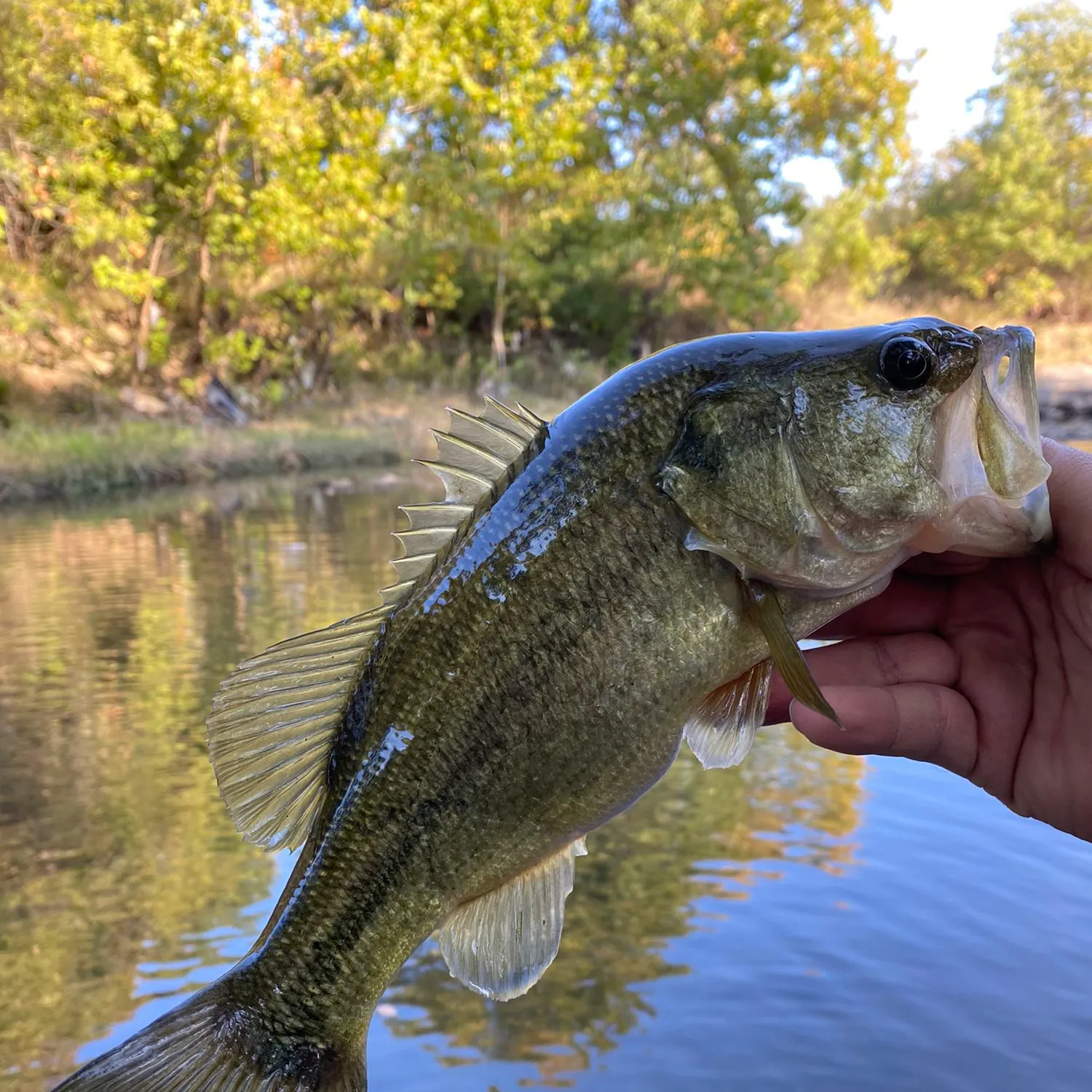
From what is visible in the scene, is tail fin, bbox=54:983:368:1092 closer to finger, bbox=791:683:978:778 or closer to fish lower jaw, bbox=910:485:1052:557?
finger, bbox=791:683:978:778

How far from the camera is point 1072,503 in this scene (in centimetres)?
209

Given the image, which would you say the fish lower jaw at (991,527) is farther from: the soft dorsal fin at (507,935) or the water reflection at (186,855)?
the water reflection at (186,855)

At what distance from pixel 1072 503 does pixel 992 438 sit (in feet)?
1.36

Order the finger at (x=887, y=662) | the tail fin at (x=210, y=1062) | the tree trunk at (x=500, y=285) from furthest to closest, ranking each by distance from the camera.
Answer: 1. the tree trunk at (x=500, y=285)
2. the finger at (x=887, y=662)
3. the tail fin at (x=210, y=1062)

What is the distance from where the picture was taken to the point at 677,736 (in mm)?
1933

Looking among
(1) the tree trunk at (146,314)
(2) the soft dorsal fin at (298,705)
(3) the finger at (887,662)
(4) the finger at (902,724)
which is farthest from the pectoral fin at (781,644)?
(1) the tree trunk at (146,314)

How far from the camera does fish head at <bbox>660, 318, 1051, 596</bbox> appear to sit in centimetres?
183

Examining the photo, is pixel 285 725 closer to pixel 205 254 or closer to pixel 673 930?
pixel 673 930

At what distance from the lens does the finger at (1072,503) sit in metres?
2.08

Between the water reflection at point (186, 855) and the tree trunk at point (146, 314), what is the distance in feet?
51.7

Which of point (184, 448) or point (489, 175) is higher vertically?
point (489, 175)

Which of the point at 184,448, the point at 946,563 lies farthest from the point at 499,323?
the point at 946,563

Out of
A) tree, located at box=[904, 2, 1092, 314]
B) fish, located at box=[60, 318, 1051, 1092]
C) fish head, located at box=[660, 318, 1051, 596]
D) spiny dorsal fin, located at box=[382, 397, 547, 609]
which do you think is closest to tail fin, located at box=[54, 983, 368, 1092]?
fish, located at box=[60, 318, 1051, 1092]

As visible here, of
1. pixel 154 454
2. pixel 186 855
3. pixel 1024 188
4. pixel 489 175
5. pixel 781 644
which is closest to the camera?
pixel 781 644
